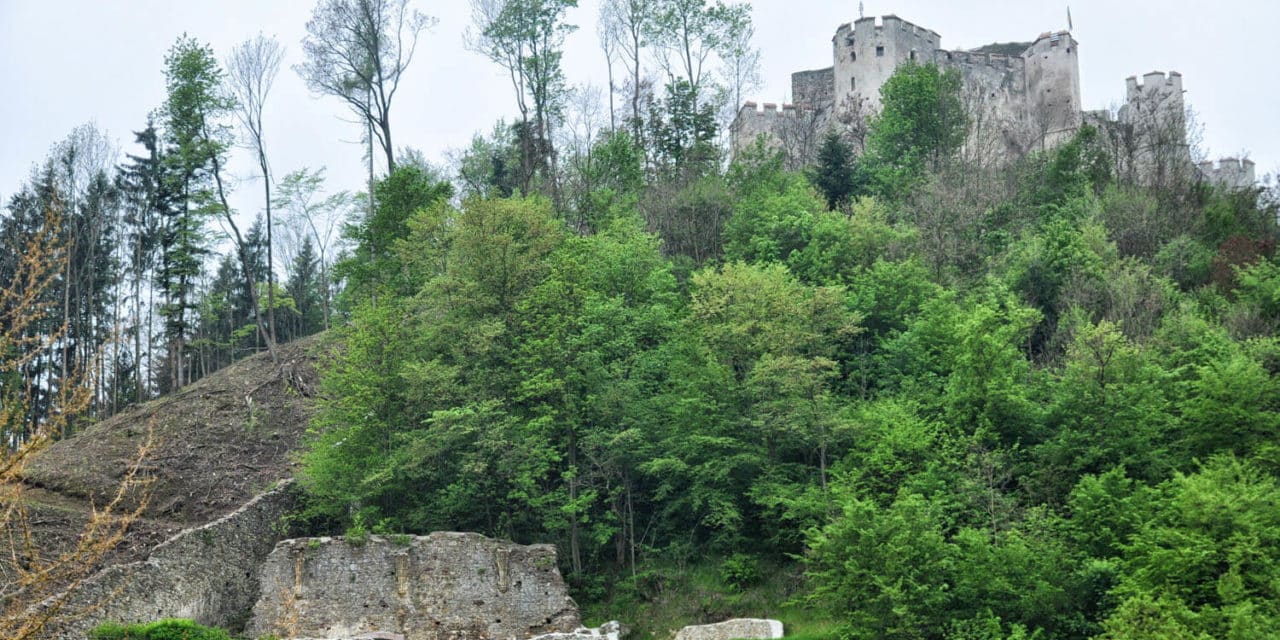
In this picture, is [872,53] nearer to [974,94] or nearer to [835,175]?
[974,94]

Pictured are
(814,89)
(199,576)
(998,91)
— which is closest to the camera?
(199,576)

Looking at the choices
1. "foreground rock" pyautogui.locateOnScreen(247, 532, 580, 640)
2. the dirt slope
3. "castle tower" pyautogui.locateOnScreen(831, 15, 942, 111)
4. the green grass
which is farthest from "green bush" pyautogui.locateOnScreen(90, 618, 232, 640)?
"castle tower" pyautogui.locateOnScreen(831, 15, 942, 111)

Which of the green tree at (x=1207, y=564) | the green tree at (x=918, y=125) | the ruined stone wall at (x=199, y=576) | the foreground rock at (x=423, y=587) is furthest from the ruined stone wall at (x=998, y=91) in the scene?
the ruined stone wall at (x=199, y=576)

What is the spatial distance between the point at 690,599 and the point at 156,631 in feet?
39.4

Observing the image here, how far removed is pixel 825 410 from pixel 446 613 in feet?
33.8

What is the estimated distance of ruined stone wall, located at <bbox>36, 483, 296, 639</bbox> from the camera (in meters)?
22.6

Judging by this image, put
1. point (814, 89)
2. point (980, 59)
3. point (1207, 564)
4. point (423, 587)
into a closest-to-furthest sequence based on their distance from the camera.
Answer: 1. point (1207, 564)
2. point (423, 587)
3. point (980, 59)
4. point (814, 89)

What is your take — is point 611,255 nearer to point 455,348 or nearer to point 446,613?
point 455,348

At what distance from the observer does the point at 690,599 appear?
2738 centimetres

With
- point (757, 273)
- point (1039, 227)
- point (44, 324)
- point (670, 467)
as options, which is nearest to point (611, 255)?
point (757, 273)

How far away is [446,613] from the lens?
26266 millimetres

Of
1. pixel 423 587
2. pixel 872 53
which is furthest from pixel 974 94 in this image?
pixel 423 587

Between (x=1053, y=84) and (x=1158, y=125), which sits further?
(x=1053, y=84)

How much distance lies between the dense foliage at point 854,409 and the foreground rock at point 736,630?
1.33 metres
